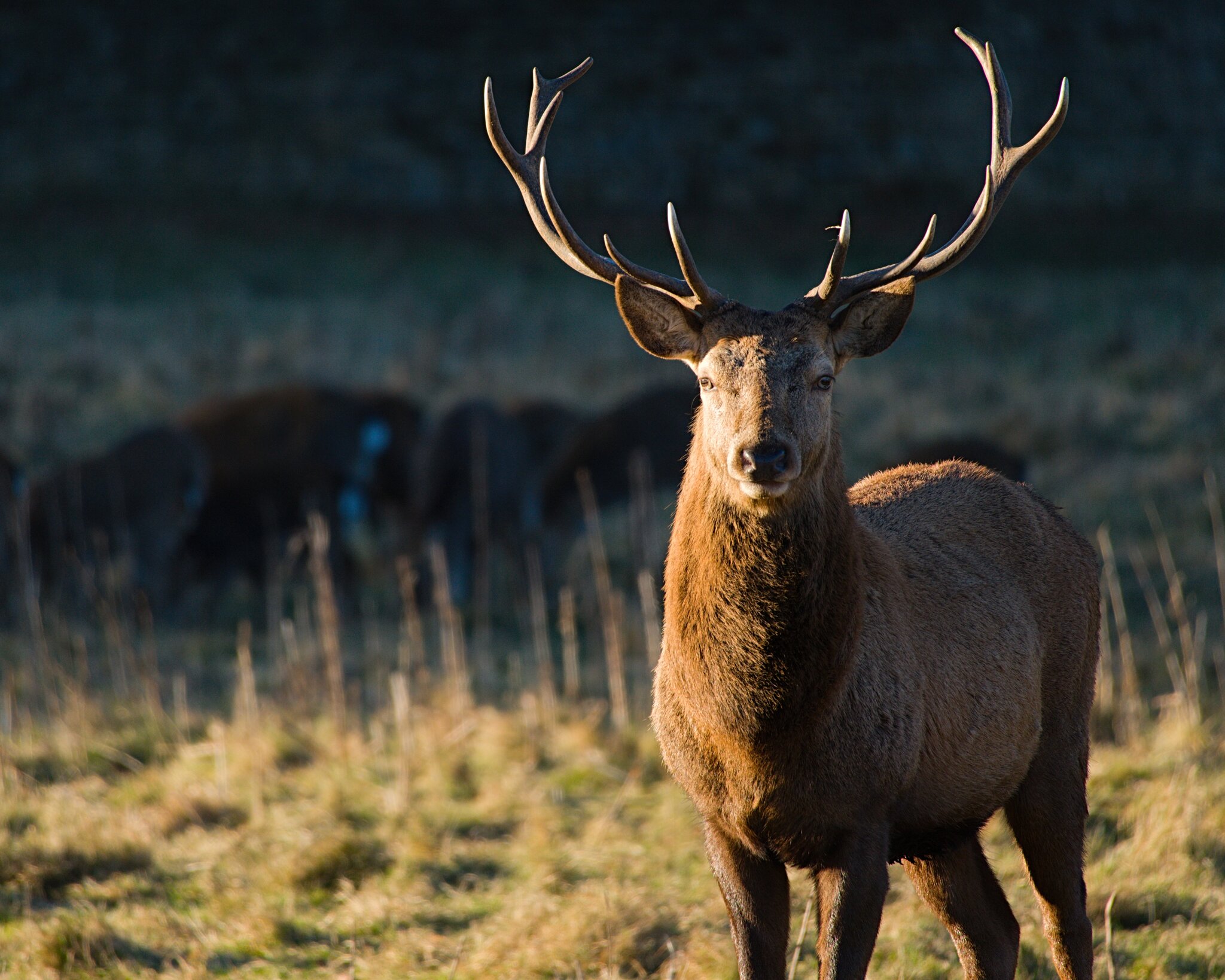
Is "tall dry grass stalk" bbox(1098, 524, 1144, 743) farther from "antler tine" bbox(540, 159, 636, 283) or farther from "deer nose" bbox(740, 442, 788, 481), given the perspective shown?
"deer nose" bbox(740, 442, 788, 481)

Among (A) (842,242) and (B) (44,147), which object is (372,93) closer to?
(B) (44,147)

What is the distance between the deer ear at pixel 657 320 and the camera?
12.3 ft

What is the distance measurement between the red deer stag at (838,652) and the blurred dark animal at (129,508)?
6.78m

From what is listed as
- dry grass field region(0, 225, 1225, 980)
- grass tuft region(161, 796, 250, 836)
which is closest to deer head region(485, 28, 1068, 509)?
dry grass field region(0, 225, 1225, 980)

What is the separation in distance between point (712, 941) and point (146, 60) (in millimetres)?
30484

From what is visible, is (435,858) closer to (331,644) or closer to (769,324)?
(331,644)

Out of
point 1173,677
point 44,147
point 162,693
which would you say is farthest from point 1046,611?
point 44,147

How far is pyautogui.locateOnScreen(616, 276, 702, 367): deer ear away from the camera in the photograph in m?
3.76

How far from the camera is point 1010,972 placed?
160 inches

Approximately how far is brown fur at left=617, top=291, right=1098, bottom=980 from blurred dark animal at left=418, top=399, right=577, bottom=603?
680cm

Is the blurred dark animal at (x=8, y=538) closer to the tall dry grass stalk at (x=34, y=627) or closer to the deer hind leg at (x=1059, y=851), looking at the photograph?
the tall dry grass stalk at (x=34, y=627)

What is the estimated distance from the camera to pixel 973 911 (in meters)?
4.09

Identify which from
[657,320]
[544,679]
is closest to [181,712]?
[544,679]

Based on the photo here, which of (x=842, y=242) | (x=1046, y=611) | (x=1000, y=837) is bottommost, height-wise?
(x=1000, y=837)
